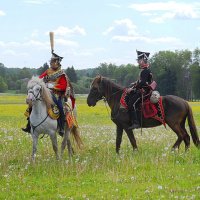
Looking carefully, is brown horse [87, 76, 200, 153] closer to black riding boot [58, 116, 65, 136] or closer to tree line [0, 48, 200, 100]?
black riding boot [58, 116, 65, 136]

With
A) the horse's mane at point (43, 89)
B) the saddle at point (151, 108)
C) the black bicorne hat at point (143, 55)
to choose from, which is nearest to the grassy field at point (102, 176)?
the saddle at point (151, 108)

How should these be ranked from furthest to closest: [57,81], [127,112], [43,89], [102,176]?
1. [127,112]
2. [57,81]
3. [43,89]
4. [102,176]

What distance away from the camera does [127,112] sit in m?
15.7

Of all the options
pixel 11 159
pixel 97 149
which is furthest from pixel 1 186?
pixel 97 149

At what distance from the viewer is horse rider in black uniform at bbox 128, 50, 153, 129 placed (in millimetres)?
15094

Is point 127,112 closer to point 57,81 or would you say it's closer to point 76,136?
point 76,136

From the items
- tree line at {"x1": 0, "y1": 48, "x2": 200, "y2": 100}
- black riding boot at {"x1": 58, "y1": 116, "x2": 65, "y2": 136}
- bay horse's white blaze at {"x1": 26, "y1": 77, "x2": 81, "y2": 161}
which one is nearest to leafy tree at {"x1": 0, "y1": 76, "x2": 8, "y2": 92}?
tree line at {"x1": 0, "y1": 48, "x2": 200, "y2": 100}

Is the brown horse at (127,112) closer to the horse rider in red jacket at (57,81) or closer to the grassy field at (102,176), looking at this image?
the grassy field at (102,176)

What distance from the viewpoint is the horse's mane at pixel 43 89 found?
1326 centimetres

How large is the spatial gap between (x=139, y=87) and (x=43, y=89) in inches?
138

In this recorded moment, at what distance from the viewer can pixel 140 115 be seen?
15.7m

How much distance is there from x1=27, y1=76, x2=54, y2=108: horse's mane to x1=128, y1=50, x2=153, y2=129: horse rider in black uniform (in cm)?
312

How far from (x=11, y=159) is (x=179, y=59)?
122 m

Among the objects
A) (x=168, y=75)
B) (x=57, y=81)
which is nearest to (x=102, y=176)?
(x=57, y=81)
